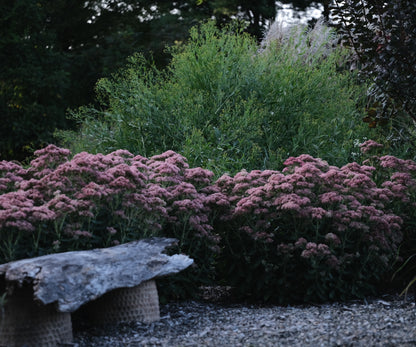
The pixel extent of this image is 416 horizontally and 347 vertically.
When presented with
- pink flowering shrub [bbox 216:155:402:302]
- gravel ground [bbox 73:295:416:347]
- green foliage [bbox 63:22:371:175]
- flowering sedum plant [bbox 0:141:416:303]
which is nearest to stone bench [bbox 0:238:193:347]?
gravel ground [bbox 73:295:416:347]

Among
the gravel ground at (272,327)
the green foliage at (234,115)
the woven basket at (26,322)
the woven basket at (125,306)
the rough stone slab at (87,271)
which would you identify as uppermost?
the green foliage at (234,115)

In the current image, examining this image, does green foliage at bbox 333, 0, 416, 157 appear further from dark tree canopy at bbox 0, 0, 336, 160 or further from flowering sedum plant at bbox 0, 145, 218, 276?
dark tree canopy at bbox 0, 0, 336, 160

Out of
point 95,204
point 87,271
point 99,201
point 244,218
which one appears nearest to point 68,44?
point 244,218

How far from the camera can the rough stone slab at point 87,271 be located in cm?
338

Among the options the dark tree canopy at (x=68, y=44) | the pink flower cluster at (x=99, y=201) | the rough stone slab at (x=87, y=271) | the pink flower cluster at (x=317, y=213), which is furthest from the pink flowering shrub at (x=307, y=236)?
the dark tree canopy at (x=68, y=44)

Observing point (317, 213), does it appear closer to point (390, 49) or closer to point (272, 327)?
point (272, 327)

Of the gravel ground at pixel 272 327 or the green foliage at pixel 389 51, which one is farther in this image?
the green foliage at pixel 389 51

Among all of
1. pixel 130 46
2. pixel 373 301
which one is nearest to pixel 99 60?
pixel 130 46

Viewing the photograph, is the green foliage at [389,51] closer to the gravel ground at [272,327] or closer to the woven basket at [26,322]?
the gravel ground at [272,327]

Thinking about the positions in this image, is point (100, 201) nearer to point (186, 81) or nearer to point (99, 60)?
point (186, 81)

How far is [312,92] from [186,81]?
1.81 m

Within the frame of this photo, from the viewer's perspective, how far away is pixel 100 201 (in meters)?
4.45

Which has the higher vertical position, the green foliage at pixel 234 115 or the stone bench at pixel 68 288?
the green foliage at pixel 234 115

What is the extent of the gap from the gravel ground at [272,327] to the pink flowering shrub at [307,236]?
0.67 ft
